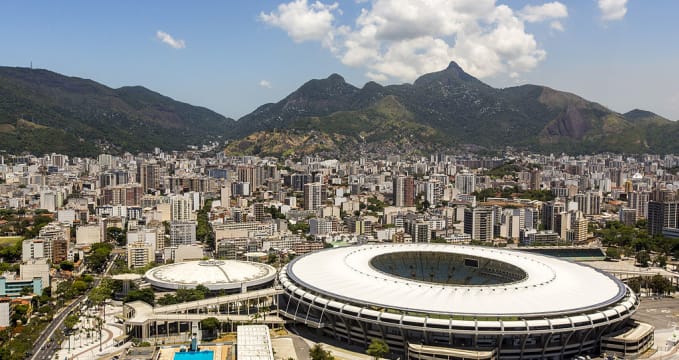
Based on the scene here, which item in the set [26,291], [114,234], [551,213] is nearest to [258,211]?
[114,234]

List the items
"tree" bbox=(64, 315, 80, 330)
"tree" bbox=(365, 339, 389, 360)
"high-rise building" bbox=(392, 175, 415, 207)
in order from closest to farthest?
"tree" bbox=(365, 339, 389, 360) → "tree" bbox=(64, 315, 80, 330) → "high-rise building" bbox=(392, 175, 415, 207)

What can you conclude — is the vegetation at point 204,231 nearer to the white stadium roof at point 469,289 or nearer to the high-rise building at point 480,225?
the white stadium roof at point 469,289

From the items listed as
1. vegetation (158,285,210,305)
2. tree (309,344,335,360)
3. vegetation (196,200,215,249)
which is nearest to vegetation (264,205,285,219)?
vegetation (196,200,215,249)

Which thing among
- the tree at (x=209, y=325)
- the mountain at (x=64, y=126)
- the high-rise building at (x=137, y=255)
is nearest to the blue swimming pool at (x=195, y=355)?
the tree at (x=209, y=325)

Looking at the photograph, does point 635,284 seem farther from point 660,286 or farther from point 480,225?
point 480,225

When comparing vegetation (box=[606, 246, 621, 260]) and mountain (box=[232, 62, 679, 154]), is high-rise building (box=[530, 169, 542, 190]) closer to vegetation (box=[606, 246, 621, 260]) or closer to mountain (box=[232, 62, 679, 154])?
vegetation (box=[606, 246, 621, 260])

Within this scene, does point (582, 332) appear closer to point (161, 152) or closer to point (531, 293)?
point (531, 293)
